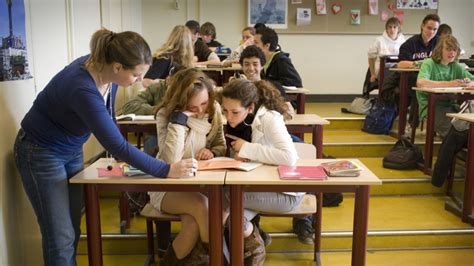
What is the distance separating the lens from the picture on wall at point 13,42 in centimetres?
211

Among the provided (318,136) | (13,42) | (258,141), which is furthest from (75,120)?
(318,136)

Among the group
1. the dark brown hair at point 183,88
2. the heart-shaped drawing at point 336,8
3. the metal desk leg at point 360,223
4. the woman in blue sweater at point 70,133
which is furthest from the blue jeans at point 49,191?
the heart-shaped drawing at point 336,8

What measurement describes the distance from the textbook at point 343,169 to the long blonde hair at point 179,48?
1.91m

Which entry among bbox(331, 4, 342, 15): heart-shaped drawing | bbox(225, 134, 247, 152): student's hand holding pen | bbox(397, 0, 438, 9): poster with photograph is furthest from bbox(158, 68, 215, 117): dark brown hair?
bbox(397, 0, 438, 9): poster with photograph

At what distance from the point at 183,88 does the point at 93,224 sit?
29.8 inches

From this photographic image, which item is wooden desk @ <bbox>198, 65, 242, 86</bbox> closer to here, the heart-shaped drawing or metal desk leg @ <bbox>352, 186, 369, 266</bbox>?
the heart-shaped drawing

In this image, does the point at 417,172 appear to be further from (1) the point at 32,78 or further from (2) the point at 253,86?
(1) the point at 32,78

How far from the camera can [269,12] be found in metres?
7.23

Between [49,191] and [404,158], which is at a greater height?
[49,191]

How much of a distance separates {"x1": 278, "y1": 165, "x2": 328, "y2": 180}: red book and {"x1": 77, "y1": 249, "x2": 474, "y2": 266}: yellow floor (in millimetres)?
957

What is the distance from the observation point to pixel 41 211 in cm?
200

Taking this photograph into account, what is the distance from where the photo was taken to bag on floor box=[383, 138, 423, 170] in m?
4.23

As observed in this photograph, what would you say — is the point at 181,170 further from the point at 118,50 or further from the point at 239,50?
the point at 239,50

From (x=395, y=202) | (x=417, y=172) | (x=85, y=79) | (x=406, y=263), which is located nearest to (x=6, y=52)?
(x=85, y=79)
